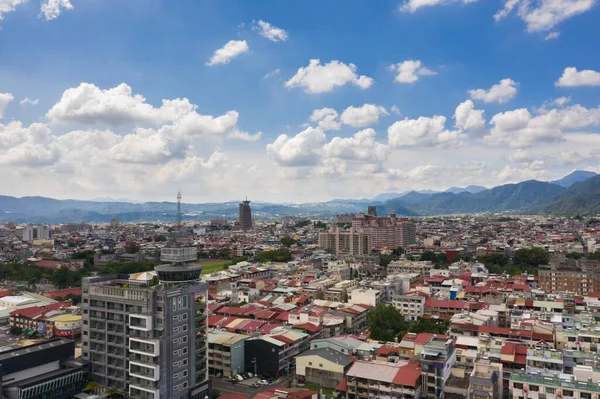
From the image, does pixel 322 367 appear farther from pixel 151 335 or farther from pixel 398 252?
pixel 398 252

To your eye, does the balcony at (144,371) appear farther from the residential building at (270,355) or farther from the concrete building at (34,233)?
the concrete building at (34,233)

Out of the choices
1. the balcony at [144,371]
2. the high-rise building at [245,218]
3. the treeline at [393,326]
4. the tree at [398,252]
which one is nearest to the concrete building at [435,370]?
the treeline at [393,326]

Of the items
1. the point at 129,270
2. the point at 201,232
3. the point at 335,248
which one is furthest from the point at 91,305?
the point at 201,232

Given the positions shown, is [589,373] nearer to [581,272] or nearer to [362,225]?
[581,272]

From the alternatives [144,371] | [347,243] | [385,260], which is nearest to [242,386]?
[144,371]

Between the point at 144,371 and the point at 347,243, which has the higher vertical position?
the point at 144,371

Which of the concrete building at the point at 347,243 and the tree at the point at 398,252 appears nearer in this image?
the tree at the point at 398,252

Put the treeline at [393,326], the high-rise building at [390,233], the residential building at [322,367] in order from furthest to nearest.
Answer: the high-rise building at [390,233]
the treeline at [393,326]
the residential building at [322,367]
